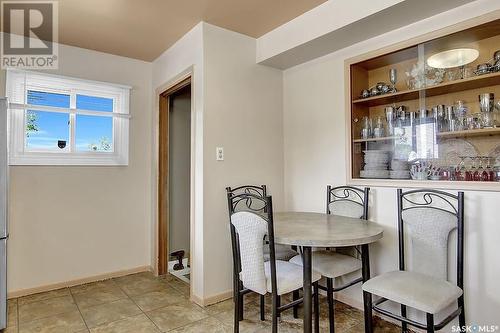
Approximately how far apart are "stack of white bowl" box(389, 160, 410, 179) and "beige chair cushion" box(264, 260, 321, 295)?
39.4 inches

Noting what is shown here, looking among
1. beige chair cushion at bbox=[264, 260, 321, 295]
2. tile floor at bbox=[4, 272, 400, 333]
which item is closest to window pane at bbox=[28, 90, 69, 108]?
tile floor at bbox=[4, 272, 400, 333]

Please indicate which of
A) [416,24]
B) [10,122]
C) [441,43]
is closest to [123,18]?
[10,122]

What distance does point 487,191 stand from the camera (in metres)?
1.85

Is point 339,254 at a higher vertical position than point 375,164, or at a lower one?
lower

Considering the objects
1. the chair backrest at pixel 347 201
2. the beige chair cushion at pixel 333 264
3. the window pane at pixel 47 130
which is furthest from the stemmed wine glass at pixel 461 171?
the window pane at pixel 47 130

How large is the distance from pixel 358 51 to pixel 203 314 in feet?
8.21

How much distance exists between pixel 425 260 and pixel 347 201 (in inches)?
28.8

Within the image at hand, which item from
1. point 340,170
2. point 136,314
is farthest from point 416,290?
point 136,314

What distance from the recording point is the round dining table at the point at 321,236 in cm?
169

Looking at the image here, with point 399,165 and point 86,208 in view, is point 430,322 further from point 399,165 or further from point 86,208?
point 86,208

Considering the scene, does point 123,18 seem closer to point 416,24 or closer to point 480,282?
point 416,24

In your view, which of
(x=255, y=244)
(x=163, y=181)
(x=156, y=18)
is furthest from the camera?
(x=163, y=181)

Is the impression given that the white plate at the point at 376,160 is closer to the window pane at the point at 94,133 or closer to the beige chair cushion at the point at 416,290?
the beige chair cushion at the point at 416,290

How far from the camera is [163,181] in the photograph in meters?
3.46
